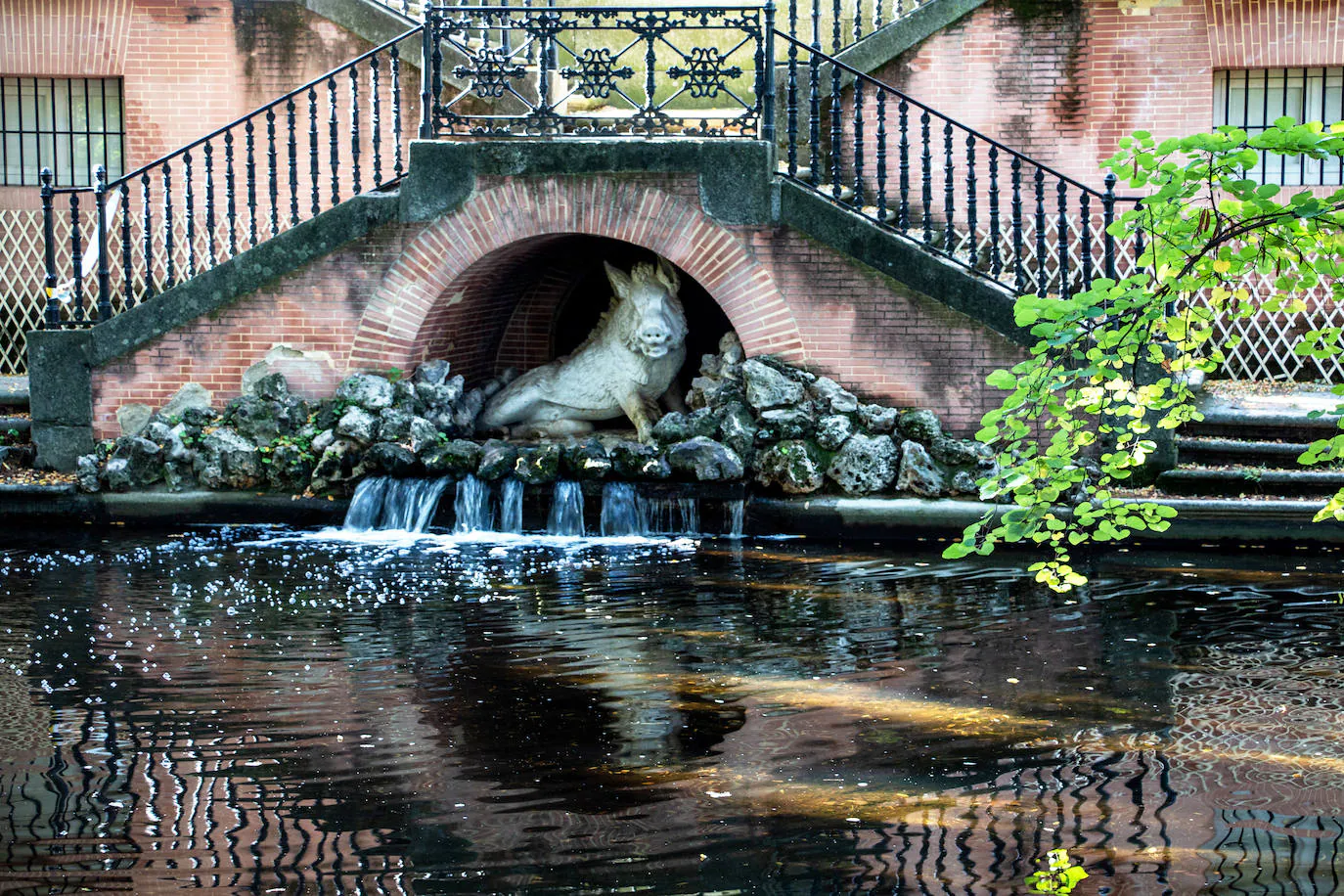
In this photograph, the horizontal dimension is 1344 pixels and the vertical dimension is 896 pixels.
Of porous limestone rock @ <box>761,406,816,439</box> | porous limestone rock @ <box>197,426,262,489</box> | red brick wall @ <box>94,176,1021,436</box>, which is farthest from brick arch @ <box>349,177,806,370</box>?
porous limestone rock @ <box>197,426,262,489</box>

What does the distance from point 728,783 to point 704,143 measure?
7151mm

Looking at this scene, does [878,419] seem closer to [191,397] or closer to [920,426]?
[920,426]

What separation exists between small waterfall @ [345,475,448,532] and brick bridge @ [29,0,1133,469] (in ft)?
4.11

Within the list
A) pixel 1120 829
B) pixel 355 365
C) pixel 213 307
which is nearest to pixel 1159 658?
pixel 1120 829

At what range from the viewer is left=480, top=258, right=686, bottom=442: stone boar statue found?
13.5 meters

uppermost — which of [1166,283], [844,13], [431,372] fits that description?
[844,13]

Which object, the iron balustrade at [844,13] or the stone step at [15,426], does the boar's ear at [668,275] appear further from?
the stone step at [15,426]

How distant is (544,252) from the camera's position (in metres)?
14.0

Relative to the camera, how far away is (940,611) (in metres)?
9.47

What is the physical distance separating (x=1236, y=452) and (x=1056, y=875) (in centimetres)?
706

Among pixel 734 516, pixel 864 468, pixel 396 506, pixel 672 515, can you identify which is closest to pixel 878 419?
pixel 864 468

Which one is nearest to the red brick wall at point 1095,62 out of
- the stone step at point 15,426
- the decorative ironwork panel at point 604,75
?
the decorative ironwork panel at point 604,75

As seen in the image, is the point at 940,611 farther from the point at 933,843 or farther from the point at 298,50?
the point at 298,50

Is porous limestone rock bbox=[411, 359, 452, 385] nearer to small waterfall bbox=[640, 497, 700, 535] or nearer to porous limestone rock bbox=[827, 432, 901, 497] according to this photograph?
small waterfall bbox=[640, 497, 700, 535]
